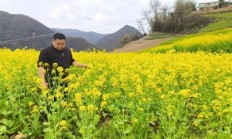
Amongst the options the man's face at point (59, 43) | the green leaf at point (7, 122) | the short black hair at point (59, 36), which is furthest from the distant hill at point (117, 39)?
the green leaf at point (7, 122)

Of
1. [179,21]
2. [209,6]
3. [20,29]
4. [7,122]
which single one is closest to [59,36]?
[7,122]

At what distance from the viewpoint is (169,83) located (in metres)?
7.34

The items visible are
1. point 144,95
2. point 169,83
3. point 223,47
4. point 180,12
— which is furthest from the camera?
point 180,12

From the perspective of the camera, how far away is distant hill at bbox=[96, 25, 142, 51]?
7350 cm

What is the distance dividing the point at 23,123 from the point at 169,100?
2542 mm

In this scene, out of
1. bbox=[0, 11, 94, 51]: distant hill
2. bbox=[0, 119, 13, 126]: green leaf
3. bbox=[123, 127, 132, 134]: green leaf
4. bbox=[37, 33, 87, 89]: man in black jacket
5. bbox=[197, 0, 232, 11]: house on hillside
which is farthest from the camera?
bbox=[197, 0, 232, 11]: house on hillside

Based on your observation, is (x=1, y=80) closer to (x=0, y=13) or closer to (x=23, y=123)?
(x=23, y=123)

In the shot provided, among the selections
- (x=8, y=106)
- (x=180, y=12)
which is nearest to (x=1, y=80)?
(x=8, y=106)

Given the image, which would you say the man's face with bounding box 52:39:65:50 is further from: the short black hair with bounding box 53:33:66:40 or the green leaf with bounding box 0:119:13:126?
the green leaf with bounding box 0:119:13:126

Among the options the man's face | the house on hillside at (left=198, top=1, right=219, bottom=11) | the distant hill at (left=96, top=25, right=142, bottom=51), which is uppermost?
the house on hillside at (left=198, top=1, right=219, bottom=11)

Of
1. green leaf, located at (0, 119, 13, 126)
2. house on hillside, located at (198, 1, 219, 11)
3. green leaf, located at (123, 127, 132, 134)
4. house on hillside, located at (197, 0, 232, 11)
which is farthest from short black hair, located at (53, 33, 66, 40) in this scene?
house on hillside, located at (198, 1, 219, 11)

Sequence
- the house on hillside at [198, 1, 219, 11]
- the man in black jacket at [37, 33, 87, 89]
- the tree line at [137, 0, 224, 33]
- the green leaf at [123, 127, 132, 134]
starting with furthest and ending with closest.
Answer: the house on hillside at [198, 1, 219, 11] → the tree line at [137, 0, 224, 33] → the man in black jacket at [37, 33, 87, 89] → the green leaf at [123, 127, 132, 134]

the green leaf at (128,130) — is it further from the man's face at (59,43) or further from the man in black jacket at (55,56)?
the man's face at (59,43)

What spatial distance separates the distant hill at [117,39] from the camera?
73.5 metres
